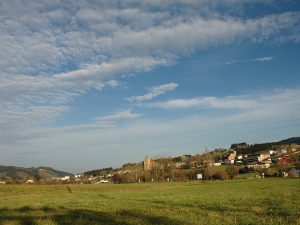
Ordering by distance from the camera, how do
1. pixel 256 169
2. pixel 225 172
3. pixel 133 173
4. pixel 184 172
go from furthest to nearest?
1. pixel 133 173
2. pixel 184 172
3. pixel 256 169
4. pixel 225 172

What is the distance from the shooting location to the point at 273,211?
1284cm

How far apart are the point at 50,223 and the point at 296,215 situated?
9.96 m

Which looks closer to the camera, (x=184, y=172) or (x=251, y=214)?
(x=251, y=214)

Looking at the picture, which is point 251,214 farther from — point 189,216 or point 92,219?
point 92,219

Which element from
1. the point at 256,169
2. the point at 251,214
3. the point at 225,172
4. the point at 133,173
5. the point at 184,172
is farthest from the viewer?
the point at 133,173

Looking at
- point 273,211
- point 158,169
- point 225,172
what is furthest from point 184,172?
point 273,211

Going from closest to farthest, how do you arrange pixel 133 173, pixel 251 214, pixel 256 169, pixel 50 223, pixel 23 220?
1. pixel 50 223
2. pixel 23 220
3. pixel 251 214
4. pixel 256 169
5. pixel 133 173

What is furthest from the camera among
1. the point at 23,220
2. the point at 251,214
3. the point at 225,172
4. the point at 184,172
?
the point at 184,172

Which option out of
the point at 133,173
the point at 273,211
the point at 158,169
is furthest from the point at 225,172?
the point at 273,211

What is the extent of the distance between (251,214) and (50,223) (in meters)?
8.48

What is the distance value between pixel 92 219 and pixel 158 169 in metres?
119

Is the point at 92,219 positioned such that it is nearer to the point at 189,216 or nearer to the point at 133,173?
the point at 189,216

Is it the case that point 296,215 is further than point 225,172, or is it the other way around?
point 225,172

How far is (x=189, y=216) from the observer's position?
12.1 meters
